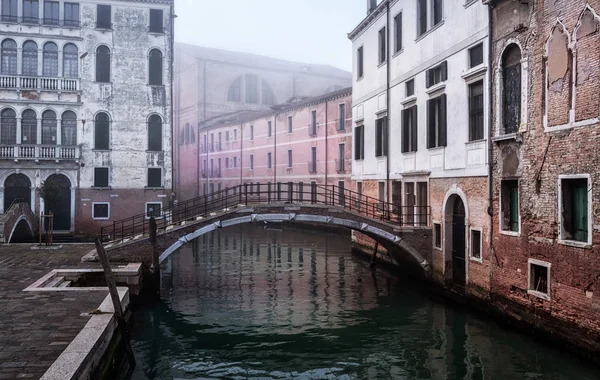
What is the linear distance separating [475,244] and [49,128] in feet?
61.9

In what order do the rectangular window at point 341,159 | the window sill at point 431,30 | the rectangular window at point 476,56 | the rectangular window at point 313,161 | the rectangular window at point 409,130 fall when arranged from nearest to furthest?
1. the rectangular window at point 476,56
2. the window sill at point 431,30
3. the rectangular window at point 409,130
4. the rectangular window at point 341,159
5. the rectangular window at point 313,161

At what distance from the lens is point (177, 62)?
49781 mm

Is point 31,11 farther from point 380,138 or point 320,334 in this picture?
point 320,334

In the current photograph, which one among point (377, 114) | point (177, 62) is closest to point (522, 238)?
point (377, 114)

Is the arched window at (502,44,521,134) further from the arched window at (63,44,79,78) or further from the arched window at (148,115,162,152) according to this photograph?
the arched window at (63,44,79,78)

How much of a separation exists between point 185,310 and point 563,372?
8.43 meters

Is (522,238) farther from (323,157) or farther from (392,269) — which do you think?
(323,157)

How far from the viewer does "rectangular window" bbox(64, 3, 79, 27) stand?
23.8m

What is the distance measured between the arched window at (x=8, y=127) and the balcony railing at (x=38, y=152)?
522 millimetres

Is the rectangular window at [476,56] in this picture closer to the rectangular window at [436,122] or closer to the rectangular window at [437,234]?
the rectangular window at [436,122]

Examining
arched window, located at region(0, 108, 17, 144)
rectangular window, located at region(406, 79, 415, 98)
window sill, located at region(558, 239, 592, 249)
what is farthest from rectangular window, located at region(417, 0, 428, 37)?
arched window, located at region(0, 108, 17, 144)

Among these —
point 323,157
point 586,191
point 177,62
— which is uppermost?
point 177,62

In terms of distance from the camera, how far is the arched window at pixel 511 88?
1148 cm

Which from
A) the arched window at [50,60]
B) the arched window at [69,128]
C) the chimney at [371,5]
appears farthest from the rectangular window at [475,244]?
the arched window at [50,60]
